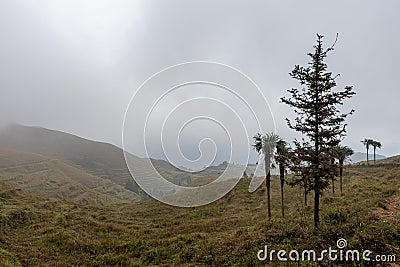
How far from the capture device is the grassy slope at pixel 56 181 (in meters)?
103

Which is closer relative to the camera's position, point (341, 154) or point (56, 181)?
point (341, 154)

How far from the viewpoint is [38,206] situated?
37531 millimetres

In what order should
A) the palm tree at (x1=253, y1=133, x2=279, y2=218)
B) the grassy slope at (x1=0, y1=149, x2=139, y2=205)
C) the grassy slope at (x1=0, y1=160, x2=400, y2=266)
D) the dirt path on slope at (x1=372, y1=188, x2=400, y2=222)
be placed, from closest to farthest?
the grassy slope at (x1=0, y1=160, x2=400, y2=266) → the dirt path on slope at (x1=372, y1=188, x2=400, y2=222) → the palm tree at (x1=253, y1=133, x2=279, y2=218) → the grassy slope at (x1=0, y1=149, x2=139, y2=205)

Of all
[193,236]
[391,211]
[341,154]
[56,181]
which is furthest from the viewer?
[56,181]

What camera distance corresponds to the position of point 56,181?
120 metres

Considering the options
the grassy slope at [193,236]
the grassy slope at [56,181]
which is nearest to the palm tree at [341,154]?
the grassy slope at [193,236]

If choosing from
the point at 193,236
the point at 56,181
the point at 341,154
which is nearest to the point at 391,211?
the point at 341,154

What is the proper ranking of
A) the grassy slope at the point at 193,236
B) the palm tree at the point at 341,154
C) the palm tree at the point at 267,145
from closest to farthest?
the grassy slope at the point at 193,236 → the palm tree at the point at 341,154 → the palm tree at the point at 267,145

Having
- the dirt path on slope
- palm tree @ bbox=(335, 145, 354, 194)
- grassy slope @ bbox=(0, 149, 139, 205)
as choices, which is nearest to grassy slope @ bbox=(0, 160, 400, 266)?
the dirt path on slope

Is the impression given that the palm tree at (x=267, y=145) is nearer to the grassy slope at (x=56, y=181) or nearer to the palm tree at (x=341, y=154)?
the palm tree at (x=341, y=154)

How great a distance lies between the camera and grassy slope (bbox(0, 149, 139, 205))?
103m

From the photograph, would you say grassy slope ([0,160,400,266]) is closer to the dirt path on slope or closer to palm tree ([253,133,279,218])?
the dirt path on slope

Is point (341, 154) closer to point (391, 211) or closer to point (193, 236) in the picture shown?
point (391, 211)

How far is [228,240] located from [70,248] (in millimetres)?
13393
